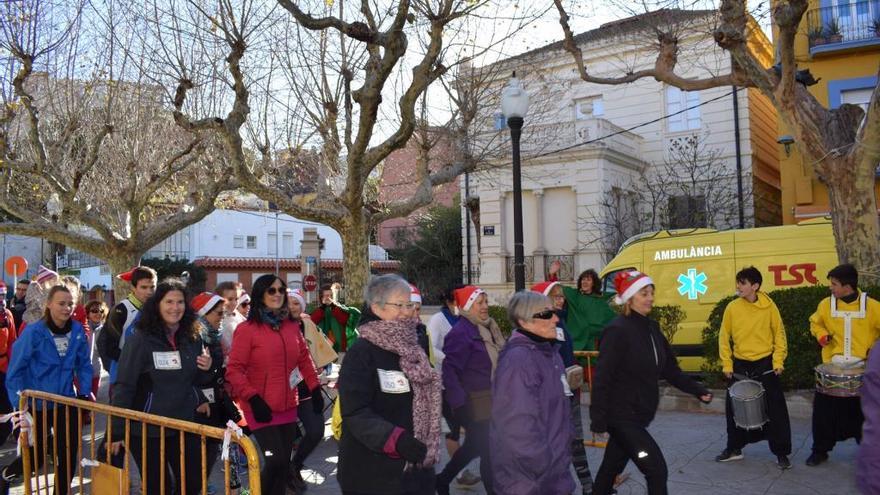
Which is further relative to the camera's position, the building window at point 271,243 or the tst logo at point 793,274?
the building window at point 271,243

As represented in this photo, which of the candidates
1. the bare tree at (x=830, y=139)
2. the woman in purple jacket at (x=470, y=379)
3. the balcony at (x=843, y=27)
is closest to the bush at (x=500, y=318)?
the bare tree at (x=830, y=139)

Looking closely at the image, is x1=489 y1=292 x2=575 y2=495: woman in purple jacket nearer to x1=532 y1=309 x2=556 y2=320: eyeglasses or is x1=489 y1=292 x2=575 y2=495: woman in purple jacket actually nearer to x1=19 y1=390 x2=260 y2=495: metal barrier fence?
x1=532 y1=309 x2=556 y2=320: eyeglasses

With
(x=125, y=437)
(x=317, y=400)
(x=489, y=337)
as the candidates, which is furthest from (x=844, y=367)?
(x=125, y=437)

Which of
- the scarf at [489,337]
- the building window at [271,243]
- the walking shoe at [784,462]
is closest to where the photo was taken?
the scarf at [489,337]

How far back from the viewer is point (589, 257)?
22734mm

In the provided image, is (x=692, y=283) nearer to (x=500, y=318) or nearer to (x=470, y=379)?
(x=500, y=318)

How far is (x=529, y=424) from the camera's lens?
12.0 feet

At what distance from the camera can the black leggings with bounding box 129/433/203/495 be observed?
436cm

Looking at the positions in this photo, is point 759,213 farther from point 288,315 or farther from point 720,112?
point 288,315

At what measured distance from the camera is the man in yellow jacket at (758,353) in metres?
6.41

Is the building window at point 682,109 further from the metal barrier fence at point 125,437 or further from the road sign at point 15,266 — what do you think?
the metal barrier fence at point 125,437

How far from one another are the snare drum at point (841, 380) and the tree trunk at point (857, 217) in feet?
10.4

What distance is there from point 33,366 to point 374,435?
364cm

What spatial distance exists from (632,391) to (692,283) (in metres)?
6.98
